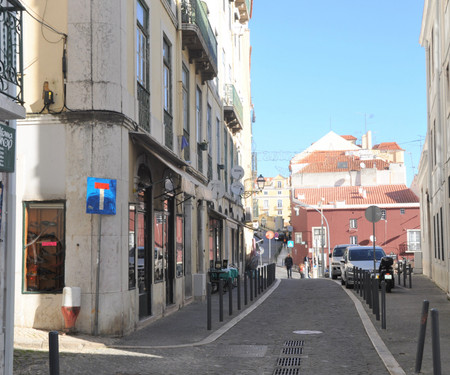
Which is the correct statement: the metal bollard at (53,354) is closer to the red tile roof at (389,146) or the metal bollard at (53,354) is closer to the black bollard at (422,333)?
the black bollard at (422,333)

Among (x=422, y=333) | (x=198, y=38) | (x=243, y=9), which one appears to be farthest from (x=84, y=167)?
(x=243, y=9)

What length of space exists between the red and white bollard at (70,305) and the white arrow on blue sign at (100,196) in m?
1.39

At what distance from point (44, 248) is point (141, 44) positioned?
5072mm

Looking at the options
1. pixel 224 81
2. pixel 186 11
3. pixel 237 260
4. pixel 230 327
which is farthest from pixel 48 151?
pixel 237 260

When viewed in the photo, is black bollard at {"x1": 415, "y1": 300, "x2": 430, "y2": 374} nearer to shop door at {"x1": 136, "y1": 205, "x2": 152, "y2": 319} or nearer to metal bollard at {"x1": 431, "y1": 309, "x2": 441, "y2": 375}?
metal bollard at {"x1": 431, "y1": 309, "x2": 441, "y2": 375}

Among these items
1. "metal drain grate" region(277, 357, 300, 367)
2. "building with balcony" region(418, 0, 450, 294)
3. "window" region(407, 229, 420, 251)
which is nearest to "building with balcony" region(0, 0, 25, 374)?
"metal drain grate" region(277, 357, 300, 367)

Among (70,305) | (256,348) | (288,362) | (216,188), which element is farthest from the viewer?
(216,188)

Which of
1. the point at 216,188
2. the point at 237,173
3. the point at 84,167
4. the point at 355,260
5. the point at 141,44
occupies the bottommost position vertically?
the point at 355,260

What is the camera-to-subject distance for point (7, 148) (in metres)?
7.19

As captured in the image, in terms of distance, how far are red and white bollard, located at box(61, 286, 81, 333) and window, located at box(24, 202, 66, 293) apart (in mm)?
582

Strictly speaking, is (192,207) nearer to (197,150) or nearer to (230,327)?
(197,150)

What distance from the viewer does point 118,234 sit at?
12.4 m

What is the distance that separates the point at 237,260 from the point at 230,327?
22.1 meters

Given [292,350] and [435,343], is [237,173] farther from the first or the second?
[435,343]
